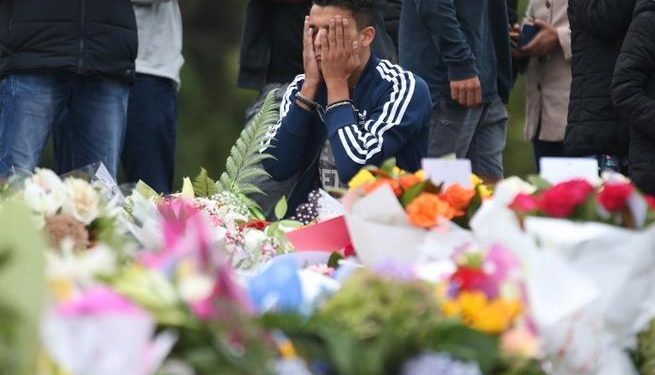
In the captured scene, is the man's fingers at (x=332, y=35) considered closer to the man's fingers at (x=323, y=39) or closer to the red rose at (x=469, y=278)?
the man's fingers at (x=323, y=39)

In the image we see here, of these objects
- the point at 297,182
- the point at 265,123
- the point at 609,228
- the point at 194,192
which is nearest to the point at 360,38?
the point at 297,182

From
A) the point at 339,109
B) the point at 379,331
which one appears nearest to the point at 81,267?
the point at 379,331

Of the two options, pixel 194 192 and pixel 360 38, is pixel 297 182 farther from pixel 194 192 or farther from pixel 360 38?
pixel 194 192

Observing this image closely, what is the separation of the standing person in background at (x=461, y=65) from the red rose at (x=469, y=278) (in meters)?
3.51

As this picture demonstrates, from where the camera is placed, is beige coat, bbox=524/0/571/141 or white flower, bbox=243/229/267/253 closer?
white flower, bbox=243/229/267/253

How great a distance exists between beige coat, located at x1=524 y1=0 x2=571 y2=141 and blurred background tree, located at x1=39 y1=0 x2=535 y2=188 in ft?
28.9

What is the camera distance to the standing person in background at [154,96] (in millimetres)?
6559

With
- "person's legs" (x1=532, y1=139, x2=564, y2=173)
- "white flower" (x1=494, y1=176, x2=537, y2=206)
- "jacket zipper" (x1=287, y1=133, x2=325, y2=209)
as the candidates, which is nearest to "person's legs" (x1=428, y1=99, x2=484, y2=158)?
"person's legs" (x1=532, y1=139, x2=564, y2=173)

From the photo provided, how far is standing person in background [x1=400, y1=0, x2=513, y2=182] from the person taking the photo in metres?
5.99

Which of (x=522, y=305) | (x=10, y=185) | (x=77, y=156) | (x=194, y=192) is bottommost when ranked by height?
(x=77, y=156)

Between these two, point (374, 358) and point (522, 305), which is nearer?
point (374, 358)

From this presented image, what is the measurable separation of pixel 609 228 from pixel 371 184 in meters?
0.59

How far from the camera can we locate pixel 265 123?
14.9 feet

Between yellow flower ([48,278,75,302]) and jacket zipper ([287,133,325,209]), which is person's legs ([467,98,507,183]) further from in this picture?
yellow flower ([48,278,75,302])
